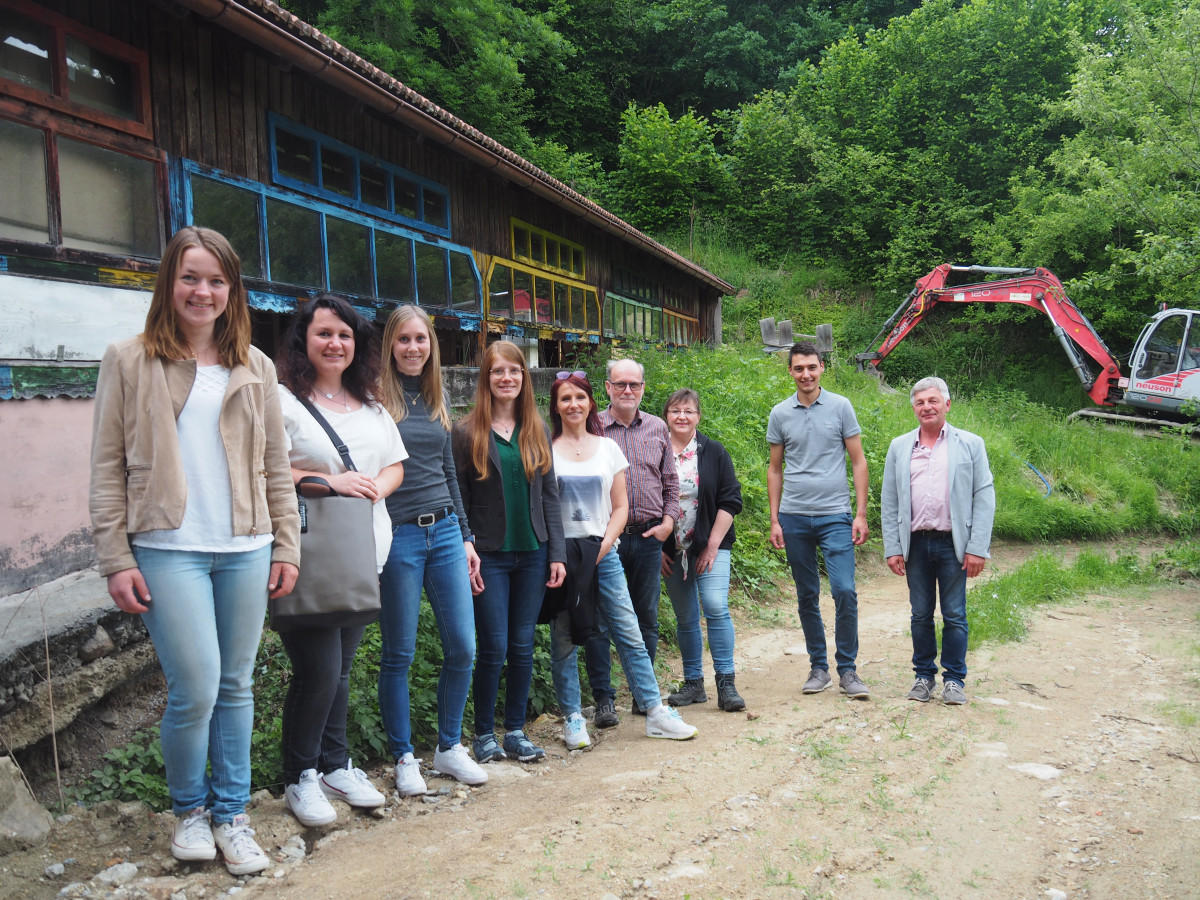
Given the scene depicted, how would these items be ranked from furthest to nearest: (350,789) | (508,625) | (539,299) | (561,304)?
(561,304) < (539,299) < (508,625) < (350,789)

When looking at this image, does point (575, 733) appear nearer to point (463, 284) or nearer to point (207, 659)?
point (207, 659)

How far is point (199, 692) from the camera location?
9.04 ft

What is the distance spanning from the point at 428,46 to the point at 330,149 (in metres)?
14.9

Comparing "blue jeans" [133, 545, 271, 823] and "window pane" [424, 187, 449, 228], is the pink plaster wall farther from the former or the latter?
"window pane" [424, 187, 449, 228]

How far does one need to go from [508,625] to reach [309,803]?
123 centimetres

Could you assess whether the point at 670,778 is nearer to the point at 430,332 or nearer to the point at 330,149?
the point at 430,332

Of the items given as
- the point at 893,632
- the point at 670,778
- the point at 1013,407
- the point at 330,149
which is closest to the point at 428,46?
the point at 330,149

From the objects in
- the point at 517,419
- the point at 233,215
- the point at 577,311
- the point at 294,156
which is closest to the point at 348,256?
the point at 294,156

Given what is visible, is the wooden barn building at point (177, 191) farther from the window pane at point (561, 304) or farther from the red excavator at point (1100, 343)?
the red excavator at point (1100, 343)

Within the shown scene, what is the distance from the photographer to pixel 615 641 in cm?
454

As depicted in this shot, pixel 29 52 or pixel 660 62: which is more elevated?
pixel 660 62

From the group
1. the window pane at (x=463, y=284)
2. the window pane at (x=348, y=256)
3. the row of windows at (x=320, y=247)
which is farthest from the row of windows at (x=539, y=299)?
the window pane at (x=348, y=256)

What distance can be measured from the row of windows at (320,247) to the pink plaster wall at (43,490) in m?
1.74

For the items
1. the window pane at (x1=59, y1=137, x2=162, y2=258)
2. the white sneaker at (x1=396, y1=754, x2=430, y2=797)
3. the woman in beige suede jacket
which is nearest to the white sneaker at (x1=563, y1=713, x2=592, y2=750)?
the white sneaker at (x1=396, y1=754, x2=430, y2=797)
